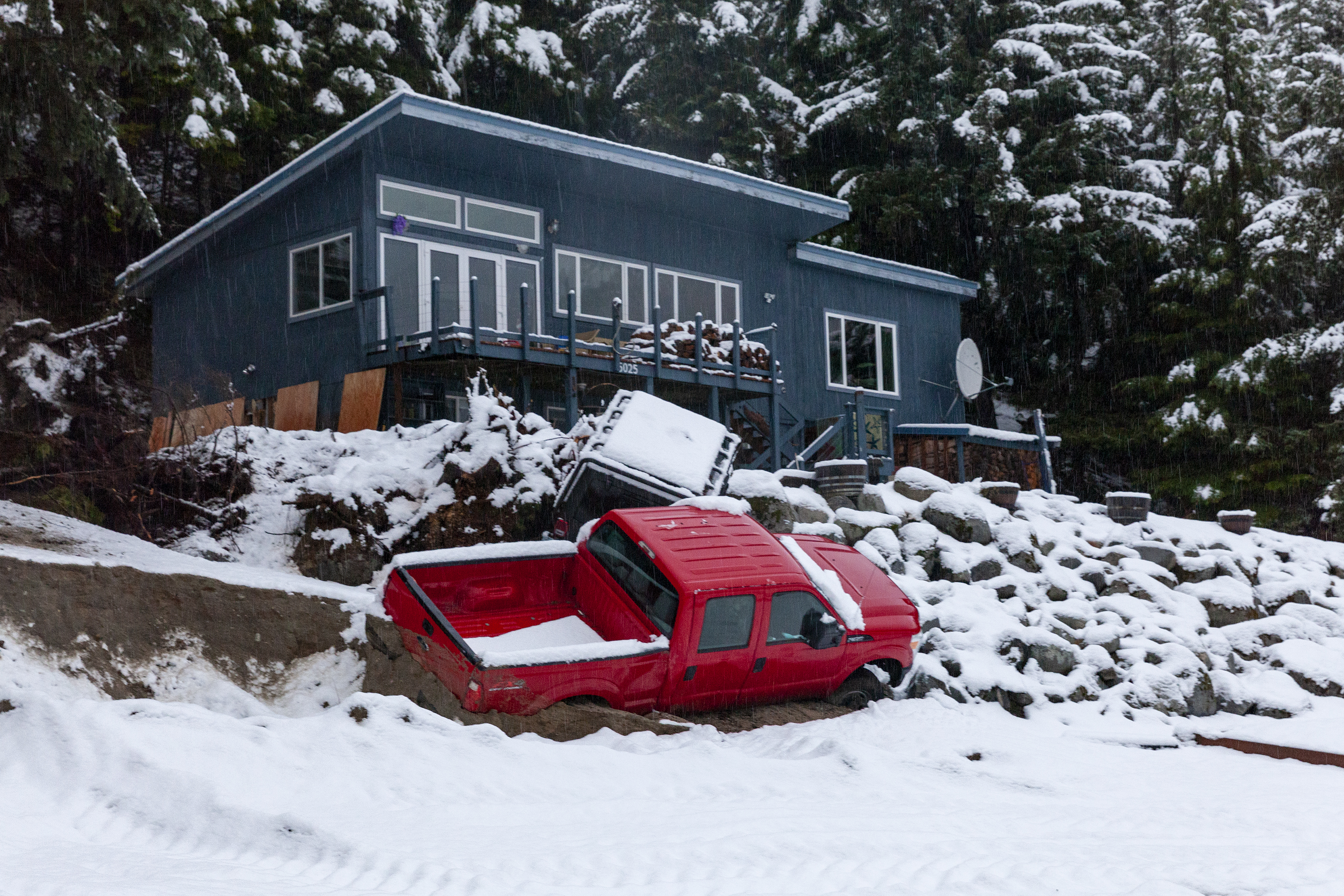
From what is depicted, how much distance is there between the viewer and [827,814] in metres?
6.64

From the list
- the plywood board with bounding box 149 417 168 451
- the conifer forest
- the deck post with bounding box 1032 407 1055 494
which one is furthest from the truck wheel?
the conifer forest

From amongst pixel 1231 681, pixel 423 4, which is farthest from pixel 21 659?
pixel 423 4

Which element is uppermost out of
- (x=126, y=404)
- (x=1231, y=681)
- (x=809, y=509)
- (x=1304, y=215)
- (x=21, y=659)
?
(x=1304, y=215)

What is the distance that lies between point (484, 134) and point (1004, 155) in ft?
55.8

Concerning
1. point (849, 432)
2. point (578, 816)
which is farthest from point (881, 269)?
point (578, 816)

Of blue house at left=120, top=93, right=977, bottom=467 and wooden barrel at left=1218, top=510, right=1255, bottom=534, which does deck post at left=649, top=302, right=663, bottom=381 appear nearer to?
blue house at left=120, top=93, right=977, bottom=467

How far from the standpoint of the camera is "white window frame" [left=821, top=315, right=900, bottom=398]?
2267 cm

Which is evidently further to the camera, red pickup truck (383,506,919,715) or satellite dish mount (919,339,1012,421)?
satellite dish mount (919,339,1012,421)

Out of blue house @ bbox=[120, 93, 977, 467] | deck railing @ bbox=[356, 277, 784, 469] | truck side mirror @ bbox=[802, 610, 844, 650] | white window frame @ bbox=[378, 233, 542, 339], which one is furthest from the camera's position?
white window frame @ bbox=[378, 233, 542, 339]

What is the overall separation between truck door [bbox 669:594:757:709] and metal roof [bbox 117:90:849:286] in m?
9.71

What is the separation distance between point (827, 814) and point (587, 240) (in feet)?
46.2

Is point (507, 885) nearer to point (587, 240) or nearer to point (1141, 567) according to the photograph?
point (1141, 567)

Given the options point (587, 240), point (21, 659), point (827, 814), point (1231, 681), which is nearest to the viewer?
point (827, 814)

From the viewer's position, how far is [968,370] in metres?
24.4
